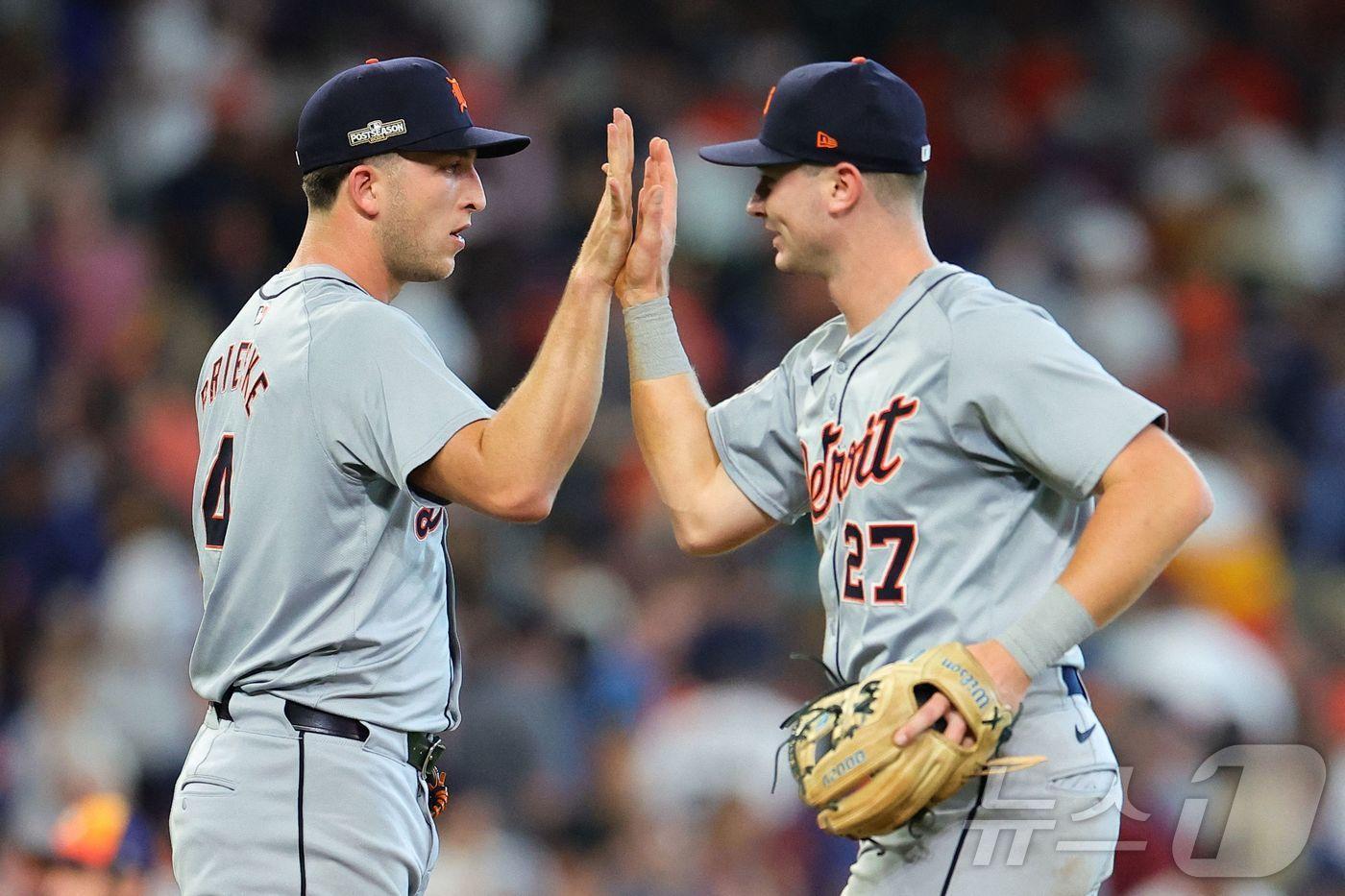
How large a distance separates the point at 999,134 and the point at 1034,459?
290 inches

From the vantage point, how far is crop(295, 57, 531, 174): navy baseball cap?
3334 mm

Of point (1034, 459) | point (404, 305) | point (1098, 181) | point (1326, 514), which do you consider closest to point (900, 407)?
point (1034, 459)

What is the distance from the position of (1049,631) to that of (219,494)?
1.56 metres

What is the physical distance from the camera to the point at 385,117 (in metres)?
3.34

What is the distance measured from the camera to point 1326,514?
8.20 m

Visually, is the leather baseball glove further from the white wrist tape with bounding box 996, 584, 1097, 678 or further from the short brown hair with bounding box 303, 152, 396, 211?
the short brown hair with bounding box 303, 152, 396, 211

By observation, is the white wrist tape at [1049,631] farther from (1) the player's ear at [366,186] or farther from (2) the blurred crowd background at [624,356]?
(2) the blurred crowd background at [624,356]

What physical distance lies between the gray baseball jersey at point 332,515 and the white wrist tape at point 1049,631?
1033mm

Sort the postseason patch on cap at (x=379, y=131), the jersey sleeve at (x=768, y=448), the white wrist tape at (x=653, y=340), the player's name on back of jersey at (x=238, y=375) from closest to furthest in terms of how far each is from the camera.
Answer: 1. the player's name on back of jersey at (x=238, y=375)
2. the postseason patch on cap at (x=379, y=131)
3. the jersey sleeve at (x=768, y=448)
4. the white wrist tape at (x=653, y=340)

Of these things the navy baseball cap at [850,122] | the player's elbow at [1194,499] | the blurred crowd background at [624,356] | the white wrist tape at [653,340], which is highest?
the navy baseball cap at [850,122]

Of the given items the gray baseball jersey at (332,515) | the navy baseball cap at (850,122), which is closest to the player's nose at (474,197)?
the gray baseball jersey at (332,515)

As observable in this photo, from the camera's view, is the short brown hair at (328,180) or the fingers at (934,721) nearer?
the fingers at (934,721)

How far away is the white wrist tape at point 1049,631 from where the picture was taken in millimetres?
2936

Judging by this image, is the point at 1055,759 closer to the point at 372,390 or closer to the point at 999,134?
the point at 372,390
